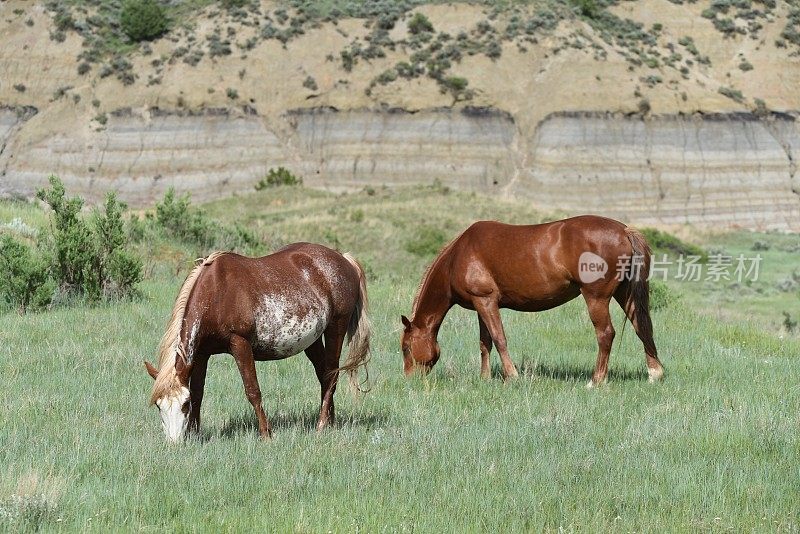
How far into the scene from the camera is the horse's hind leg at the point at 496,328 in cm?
1146

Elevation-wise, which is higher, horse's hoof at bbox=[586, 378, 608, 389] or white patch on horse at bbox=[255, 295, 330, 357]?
white patch on horse at bbox=[255, 295, 330, 357]

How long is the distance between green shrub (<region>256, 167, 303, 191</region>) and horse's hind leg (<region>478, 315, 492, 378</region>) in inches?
2055

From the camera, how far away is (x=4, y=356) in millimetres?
11547

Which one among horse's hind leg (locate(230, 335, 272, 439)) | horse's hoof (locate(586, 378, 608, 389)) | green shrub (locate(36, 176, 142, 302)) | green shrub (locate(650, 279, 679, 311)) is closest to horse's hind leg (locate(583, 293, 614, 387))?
horse's hoof (locate(586, 378, 608, 389))

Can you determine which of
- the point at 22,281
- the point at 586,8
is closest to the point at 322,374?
the point at 22,281

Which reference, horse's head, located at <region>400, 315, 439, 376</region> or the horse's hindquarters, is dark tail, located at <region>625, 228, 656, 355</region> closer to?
horse's head, located at <region>400, 315, 439, 376</region>

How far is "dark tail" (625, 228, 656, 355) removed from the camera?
11445mm

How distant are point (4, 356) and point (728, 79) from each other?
7432 cm

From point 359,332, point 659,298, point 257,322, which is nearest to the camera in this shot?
point 257,322

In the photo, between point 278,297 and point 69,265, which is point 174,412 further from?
point 69,265

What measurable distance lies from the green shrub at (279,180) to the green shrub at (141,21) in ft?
74.0

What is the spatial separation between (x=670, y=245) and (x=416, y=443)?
41.5 m

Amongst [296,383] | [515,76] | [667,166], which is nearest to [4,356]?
[296,383]

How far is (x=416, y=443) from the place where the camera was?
8242 millimetres
